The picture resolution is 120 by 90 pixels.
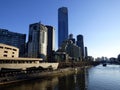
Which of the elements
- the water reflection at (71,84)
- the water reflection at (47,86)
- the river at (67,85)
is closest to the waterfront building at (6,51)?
the river at (67,85)

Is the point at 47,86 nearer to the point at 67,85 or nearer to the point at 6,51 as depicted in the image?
the point at 67,85

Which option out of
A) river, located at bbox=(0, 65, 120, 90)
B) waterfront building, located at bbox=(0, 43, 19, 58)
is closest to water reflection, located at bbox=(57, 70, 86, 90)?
river, located at bbox=(0, 65, 120, 90)

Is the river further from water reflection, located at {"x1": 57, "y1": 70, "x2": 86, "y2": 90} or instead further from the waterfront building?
the waterfront building

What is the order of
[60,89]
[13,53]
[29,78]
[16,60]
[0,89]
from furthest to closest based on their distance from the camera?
[13,53] < [16,60] < [29,78] < [60,89] < [0,89]

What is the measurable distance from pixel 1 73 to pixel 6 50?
4108 cm

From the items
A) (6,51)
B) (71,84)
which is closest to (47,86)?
(71,84)

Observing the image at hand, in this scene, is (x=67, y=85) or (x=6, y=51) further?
(x=6, y=51)

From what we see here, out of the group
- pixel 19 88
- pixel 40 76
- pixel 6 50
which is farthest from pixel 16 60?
pixel 19 88

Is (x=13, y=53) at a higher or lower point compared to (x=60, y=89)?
higher

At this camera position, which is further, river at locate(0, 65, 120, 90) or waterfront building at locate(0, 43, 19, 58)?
waterfront building at locate(0, 43, 19, 58)

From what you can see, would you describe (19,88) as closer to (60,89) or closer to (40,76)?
(60,89)

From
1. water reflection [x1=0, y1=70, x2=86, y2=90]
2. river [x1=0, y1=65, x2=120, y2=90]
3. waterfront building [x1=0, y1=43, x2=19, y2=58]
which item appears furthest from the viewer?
waterfront building [x1=0, y1=43, x2=19, y2=58]

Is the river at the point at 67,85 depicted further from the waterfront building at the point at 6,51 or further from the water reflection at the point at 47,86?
the waterfront building at the point at 6,51

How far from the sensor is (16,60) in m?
127
